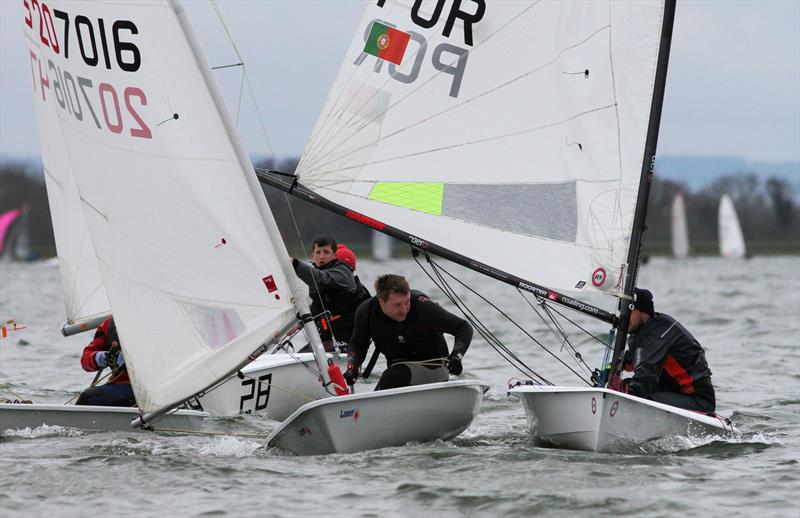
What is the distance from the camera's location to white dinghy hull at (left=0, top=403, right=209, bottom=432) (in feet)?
24.4

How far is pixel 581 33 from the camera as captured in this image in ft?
24.2

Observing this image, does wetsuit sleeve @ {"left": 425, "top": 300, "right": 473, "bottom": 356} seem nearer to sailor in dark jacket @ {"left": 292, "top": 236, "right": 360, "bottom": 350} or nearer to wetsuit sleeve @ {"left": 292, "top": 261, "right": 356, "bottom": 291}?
wetsuit sleeve @ {"left": 292, "top": 261, "right": 356, "bottom": 291}

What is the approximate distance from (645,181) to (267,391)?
9.99 ft

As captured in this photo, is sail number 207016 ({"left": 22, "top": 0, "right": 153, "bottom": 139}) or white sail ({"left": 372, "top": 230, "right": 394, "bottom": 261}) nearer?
sail number 207016 ({"left": 22, "top": 0, "right": 153, "bottom": 139})

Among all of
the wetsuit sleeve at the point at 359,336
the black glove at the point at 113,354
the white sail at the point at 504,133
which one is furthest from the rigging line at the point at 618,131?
the black glove at the point at 113,354

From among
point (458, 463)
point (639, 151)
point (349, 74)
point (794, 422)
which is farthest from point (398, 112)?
point (794, 422)

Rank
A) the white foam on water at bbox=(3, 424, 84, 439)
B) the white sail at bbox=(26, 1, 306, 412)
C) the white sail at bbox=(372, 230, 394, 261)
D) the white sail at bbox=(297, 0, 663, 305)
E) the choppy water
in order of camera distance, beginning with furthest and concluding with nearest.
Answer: the white sail at bbox=(372, 230, 394, 261)
the white foam on water at bbox=(3, 424, 84, 439)
the white sail at bbox=(297, 0, 663, 305)
the white sail at bbox=(26, 1, 306, 412)
the choppy water

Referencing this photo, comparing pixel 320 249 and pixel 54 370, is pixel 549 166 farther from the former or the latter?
pixel 54 370

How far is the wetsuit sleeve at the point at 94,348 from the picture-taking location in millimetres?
7625

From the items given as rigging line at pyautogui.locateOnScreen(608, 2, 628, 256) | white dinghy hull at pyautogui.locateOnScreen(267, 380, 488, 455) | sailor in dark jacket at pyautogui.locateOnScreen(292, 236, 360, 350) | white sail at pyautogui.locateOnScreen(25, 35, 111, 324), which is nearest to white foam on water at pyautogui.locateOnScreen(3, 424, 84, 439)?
white sail at pyautogui.locateOnScreen(25, 35, 111, 324)

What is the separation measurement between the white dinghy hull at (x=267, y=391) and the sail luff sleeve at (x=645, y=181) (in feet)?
7.40

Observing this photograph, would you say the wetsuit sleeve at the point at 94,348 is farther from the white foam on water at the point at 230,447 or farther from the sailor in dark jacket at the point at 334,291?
the sailor in dark jacket at the point at 334,291

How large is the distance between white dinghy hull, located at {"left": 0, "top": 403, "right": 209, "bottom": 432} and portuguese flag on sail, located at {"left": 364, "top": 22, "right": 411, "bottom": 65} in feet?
8.14

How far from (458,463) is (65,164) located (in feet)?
11.9
